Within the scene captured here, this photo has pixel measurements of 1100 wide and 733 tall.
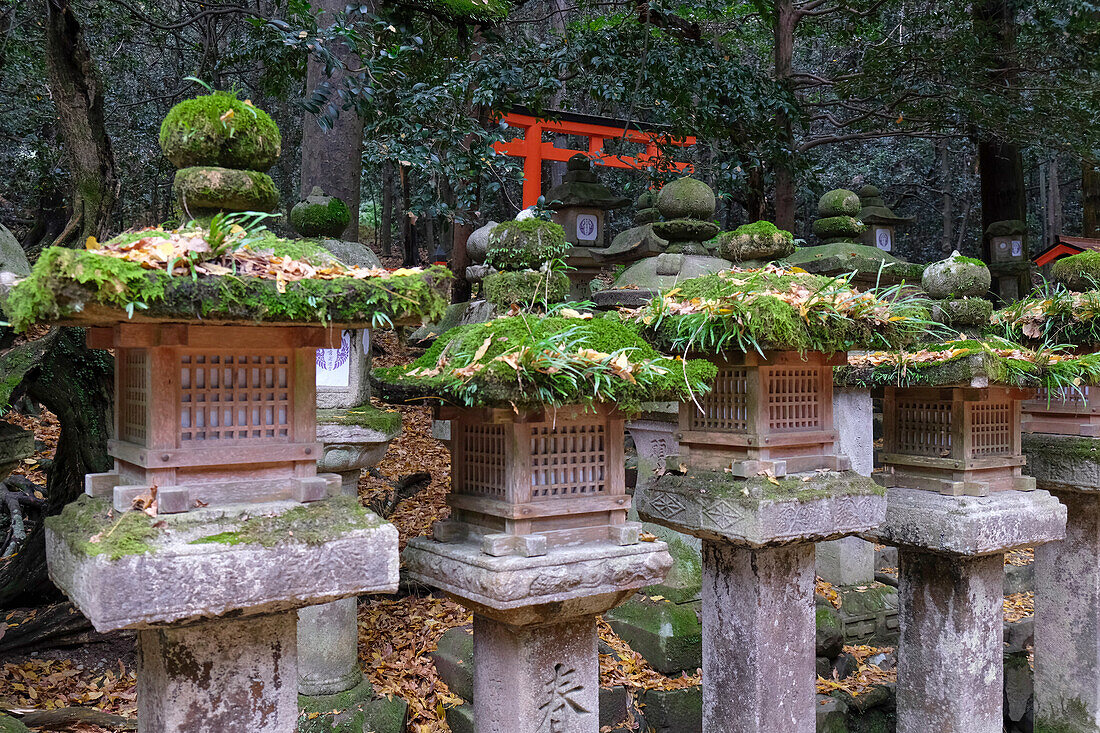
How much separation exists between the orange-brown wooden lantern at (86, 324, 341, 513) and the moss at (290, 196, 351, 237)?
2.02m

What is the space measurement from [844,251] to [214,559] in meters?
7.17

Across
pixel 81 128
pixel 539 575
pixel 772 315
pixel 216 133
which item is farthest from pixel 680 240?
pixel 81 128

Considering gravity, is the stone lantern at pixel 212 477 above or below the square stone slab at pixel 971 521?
above

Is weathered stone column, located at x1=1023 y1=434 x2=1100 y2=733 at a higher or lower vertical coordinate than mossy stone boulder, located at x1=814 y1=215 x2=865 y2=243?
lower

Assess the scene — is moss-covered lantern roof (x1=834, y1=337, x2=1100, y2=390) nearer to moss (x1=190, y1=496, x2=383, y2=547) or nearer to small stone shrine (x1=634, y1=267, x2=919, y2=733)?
small stone shrine (x1=634, y1=267, x2=919, y2=733)

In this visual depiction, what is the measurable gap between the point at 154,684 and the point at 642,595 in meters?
4.68

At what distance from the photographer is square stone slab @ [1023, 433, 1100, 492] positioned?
6.30 m

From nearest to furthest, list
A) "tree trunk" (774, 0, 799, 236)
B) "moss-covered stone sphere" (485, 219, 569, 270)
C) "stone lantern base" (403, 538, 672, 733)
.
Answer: "stone lantern base" (403, 538, 672, 733)
"moss-covered stone sphere" (485, 219, 569, 270)
"tree trunk" (774, 0, 799, 236)

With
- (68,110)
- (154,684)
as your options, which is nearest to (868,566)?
(154,684)

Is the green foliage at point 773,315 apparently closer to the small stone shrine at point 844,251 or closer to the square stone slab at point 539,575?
the square stone slab at point 539,575

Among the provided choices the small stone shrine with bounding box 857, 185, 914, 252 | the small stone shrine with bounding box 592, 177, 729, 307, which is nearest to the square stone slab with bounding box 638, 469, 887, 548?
the small stone shrine with bounding box 592, 177, 729, 307

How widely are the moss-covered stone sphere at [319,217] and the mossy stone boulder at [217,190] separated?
192 cm

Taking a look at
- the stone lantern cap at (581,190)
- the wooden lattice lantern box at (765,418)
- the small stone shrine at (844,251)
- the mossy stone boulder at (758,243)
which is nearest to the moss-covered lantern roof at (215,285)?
the wooden lattice lantern box at (765,418)

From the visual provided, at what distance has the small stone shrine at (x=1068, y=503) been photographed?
6.28 metres
